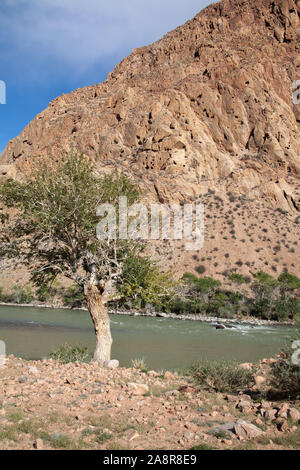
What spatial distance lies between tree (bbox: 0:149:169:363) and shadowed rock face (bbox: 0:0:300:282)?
123ft

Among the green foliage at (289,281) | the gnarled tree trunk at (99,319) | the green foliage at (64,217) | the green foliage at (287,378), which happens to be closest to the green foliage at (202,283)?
the green foliage at (289,281)

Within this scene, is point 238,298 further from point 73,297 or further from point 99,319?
point 99,319

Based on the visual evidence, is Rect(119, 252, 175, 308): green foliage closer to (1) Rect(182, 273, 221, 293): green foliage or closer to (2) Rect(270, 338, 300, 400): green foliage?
(2) Rect(270, 338, 300, 400): green foliage

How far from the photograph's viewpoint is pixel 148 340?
73.4ft

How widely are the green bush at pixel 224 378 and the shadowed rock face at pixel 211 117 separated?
130 feet

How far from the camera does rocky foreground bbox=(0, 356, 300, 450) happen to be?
4566 mm

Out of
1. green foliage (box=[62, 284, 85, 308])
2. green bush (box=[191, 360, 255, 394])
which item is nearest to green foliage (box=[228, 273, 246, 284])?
green foliage (box=[62, 284, 85, 308])

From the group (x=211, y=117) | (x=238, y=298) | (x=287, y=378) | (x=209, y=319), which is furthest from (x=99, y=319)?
(x=211, y=117)

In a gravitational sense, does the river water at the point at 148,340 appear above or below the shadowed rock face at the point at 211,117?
below

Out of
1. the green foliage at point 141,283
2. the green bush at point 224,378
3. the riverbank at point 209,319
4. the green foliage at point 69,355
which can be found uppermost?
the green foliage at point 141,283

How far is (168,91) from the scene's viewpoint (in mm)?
61156

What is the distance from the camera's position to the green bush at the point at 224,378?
7.88m

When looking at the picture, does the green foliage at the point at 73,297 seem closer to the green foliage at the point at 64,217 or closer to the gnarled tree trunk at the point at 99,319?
the green foliage at the point at 64,217

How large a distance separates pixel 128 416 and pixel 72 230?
22.1ft
